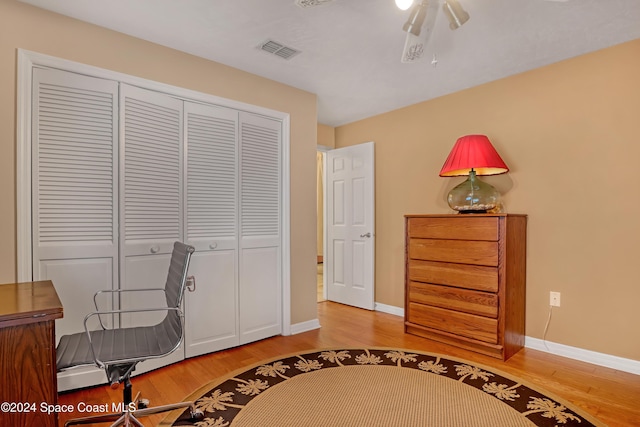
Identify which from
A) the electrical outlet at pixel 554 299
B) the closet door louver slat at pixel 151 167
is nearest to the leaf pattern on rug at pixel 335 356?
the closet door louver slat at pixel 151 167

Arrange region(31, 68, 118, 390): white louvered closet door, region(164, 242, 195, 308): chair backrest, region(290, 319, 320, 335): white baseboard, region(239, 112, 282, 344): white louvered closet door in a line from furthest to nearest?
region(290, 319, 320, 335): white baseboard
region(239, 112, 282, 344): white louvered closet door
region(31, 68, 118, 390): white louvered closet door
region(164, 242, 195, 308): chair backrest

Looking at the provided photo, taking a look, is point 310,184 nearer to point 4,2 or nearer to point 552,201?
point 552,201

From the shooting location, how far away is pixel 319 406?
1.97 metres

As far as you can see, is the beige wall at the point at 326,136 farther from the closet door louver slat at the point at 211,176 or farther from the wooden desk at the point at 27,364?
the wooden desk at the point at 27,364

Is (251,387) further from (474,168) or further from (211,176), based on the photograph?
(474,168)

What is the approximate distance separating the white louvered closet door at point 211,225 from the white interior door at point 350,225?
1778mm

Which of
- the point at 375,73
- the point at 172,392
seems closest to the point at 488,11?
the point at 375,73

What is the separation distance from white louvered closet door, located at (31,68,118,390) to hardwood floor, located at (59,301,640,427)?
393 millimetres

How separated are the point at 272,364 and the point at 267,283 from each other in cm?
76

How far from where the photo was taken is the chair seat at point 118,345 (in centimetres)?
152

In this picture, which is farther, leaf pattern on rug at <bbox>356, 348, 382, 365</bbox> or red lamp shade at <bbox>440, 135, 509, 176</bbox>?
red lamp shade at <bbox>440, 135, 509, 176</bbox>

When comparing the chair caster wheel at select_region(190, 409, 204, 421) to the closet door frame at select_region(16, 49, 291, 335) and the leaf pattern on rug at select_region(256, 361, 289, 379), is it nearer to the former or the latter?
the leaf pattern on rug at select_region(256, 361, 289, 379)

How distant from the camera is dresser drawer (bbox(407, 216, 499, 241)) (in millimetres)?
2723

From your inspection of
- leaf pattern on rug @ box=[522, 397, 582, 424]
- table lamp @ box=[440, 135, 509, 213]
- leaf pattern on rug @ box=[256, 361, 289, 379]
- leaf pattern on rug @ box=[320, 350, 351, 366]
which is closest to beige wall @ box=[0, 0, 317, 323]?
leaf pattern on rug @ box=[320, 350, 351, 366]
